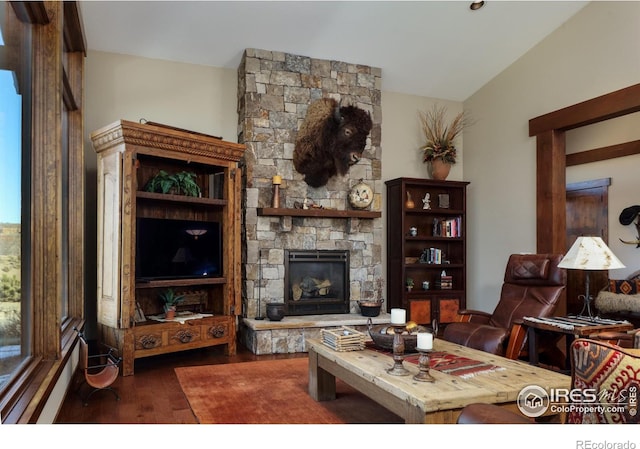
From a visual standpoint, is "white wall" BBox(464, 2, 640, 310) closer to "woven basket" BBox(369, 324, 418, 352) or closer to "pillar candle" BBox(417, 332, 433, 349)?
"woven basket" BBox(369, 324, 418, 352)

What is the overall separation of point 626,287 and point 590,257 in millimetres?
2580

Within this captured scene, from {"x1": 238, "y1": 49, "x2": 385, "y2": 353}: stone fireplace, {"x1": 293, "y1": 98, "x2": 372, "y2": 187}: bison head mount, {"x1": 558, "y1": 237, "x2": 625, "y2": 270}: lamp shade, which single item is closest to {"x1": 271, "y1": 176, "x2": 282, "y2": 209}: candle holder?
{"x1": 238, "y1": 49, "x2": 385, "y2": 353}: stone fireplace

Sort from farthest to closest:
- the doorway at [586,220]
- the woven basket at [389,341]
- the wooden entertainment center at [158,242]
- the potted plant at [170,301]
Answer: the doorway at [586,220] < the potted plant at [170,301] < the wooden entertainment center at [158,242] < the woven basket at [389,341]

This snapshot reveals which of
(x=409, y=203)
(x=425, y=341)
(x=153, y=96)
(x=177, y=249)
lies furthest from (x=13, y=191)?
(x=409, y=203)

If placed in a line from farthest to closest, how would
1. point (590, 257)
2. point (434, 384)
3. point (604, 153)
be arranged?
point (604, 153), point (590, 257), point (434, 384)

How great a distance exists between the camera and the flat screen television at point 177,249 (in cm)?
440

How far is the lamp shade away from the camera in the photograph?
12.4 feet

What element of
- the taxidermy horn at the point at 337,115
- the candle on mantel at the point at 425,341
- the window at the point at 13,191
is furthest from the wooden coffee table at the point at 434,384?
the taxidermy horn at the point at 337,115

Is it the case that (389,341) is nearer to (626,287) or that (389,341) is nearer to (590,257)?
(590,257)

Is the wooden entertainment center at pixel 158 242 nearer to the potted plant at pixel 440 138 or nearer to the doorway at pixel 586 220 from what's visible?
the potted plant at pixel 440 138

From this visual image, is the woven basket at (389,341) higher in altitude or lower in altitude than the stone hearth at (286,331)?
higher

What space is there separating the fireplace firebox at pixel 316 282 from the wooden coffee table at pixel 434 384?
7.72ft

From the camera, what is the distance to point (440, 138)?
6598 millimetres

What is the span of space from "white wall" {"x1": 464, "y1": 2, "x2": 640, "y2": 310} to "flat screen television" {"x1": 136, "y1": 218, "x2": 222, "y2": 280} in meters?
3.68
